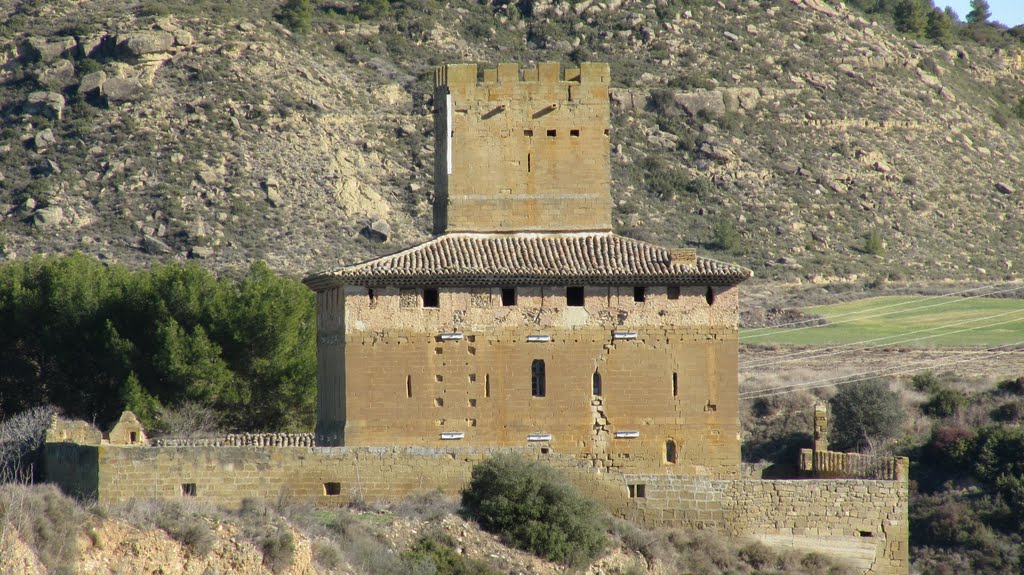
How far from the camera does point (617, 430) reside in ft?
116

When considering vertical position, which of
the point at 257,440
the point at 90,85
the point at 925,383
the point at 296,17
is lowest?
the point at 257,440

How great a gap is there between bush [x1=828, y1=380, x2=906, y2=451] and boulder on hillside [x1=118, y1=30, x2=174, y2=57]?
33.4 metres

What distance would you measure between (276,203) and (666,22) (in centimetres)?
2666

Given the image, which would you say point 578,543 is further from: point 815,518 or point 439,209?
point 439,209

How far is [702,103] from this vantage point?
3410 inches

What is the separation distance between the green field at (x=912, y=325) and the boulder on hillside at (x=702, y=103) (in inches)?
546

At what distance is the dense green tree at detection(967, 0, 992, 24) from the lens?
117438mm

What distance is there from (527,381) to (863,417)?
2355 cm

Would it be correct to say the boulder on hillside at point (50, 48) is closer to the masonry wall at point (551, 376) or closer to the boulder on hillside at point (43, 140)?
the boulder on hillside at point (43, 140)

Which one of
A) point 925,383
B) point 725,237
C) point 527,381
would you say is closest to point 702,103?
point 725,237

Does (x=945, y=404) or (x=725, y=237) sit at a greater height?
(x=725, y=237)

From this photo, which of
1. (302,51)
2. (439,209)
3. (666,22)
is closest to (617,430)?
(439,209)

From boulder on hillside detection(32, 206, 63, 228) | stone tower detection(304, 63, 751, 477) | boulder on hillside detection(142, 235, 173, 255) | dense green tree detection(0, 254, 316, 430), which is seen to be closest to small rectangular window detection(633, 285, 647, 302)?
stone tower detection(304, 63, 751, 477)

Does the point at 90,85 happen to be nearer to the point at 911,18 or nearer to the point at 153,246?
the point at 153,246
